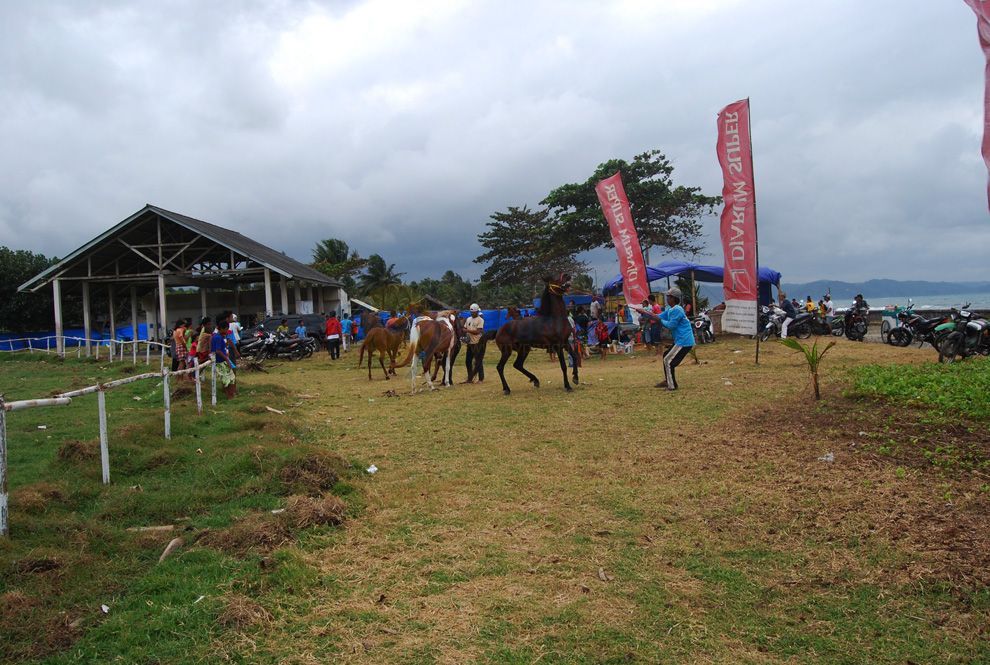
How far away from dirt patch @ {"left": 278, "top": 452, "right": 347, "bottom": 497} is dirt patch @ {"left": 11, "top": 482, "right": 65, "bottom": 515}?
167cm

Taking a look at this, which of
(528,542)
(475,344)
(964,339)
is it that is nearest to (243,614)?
(528,542)

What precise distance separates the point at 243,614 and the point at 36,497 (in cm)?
267

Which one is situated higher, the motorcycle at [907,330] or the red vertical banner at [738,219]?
the red vertical banner at [738,219]

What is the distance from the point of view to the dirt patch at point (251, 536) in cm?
409

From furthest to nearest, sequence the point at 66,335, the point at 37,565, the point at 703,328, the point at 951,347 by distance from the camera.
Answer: the point at 66,335 < the point at 703,328 < the point at 951,347 < the point at 37,565

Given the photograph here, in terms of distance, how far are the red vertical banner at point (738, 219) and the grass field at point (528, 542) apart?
486 cm

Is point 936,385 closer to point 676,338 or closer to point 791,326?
point 676,338

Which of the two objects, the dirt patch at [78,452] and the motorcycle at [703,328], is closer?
the dirt patch at [78,452]

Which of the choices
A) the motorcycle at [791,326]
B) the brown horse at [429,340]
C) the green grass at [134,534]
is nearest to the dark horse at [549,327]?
the brown horse at [429,340]

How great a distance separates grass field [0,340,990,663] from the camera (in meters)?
3.06

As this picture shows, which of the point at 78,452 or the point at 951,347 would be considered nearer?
the point at 78,452

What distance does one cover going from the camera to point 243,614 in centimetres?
324

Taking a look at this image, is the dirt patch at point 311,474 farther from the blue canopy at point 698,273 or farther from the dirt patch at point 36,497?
the blue canopy at point 698,273

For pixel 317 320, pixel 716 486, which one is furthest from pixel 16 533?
pixel 317 320
